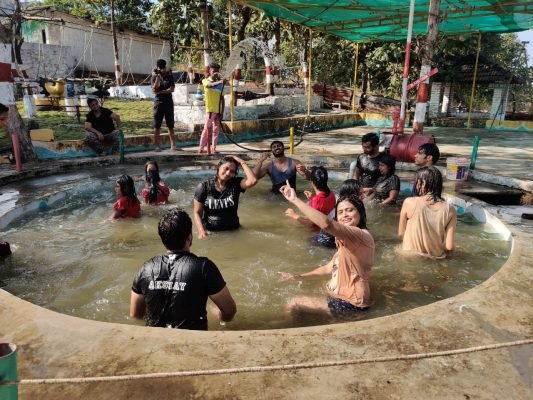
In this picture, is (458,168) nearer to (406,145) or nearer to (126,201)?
(406,145)

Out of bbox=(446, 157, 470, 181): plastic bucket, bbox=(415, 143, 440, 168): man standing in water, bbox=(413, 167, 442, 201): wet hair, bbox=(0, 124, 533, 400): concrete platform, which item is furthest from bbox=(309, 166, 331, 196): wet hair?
bbox=(446, 157, 470, 181): plastic bucket

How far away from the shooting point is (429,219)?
181 inches

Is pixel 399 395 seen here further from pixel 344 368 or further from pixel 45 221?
pixel 45 221

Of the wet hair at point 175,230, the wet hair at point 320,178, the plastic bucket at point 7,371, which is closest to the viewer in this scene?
the plastic bucket at point 7,371

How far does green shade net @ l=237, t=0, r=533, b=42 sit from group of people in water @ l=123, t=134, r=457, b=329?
728cm

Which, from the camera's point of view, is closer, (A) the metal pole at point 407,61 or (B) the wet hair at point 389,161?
(B) the wet hair at point 389,161

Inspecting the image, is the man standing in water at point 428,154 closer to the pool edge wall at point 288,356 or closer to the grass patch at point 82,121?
the pool edge wall at point 288,356

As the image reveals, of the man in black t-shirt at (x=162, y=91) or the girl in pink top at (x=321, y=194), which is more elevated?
the man in black t-shirt at (x=162, y=91)

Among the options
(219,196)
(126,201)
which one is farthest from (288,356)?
(126,201)

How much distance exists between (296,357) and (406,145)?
832cm

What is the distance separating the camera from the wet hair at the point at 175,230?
2723mm

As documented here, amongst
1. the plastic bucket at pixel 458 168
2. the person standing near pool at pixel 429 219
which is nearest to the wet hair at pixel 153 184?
the person standing near pool at pixel 429 219

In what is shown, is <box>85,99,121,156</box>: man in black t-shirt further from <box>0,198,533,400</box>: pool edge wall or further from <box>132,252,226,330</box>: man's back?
<box>132,252,226,330</box>: man's back

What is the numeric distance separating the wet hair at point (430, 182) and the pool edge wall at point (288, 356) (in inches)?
63.5
